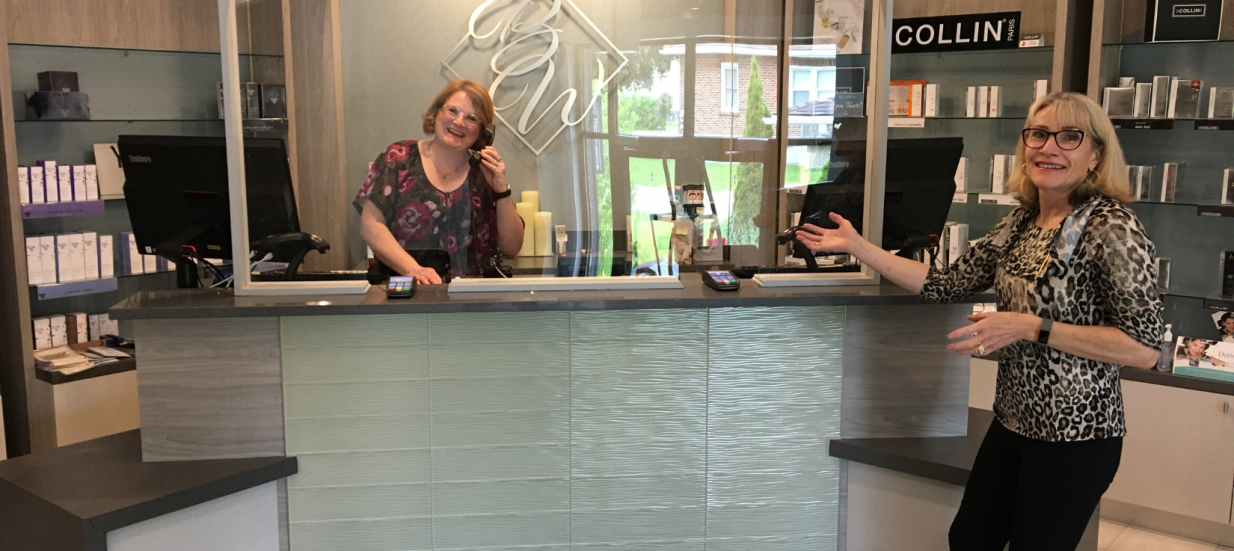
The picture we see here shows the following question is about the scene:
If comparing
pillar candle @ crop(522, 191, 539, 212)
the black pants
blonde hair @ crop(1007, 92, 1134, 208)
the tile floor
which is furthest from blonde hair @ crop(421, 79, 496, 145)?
the tile floor

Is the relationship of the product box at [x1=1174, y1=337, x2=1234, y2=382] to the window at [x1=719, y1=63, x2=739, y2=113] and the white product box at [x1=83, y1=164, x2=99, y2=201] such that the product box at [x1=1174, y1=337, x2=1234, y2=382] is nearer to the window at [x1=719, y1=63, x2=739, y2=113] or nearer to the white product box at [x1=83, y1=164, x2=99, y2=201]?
the window at [x1=719, y1=63, x2=739, y2=113]

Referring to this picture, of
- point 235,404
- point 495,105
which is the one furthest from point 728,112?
point 235,404

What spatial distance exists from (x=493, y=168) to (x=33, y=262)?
89.2 inches

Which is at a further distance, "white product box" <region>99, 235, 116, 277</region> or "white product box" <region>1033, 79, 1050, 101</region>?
"white product box" <region>1033, 79, 1050, 101</region>

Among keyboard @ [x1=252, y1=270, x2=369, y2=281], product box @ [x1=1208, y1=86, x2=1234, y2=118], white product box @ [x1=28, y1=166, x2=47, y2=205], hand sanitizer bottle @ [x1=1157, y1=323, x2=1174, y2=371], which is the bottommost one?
hand sanitizer bottle @ [x1=1157, y1=323, x2=1174, y2=371]

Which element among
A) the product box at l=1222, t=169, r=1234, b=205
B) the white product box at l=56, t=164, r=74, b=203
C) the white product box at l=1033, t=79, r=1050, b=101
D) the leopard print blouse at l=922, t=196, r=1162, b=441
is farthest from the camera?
the white product box at l=1033, t=79, r=1050, b=101

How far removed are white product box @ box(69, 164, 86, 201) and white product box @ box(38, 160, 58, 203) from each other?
76 mm

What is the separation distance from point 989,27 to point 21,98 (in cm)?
429

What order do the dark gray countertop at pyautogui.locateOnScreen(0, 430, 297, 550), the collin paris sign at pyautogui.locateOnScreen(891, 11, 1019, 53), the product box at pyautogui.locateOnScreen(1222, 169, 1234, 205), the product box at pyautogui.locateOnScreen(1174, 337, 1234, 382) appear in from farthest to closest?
the collin paris sign at pyautogui.locateOnScreen(891, 11, 1019, 53), the product box at pyautogui.locateOnScreen(1222, 169, 1234, 205), the product box at pyautogui.locateOnScreen(1174, 337, 1234, 382), the dark gray countertop at pyautogui.locateOnScreen(0, 430, 297, 550)

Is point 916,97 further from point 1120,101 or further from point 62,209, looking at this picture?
point 62,209

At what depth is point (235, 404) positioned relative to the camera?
8.63ft

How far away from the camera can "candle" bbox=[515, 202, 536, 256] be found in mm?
2861

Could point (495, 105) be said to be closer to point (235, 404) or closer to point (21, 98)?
point (235, 404)

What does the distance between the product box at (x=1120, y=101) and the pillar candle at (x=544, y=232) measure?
8.62 feet
